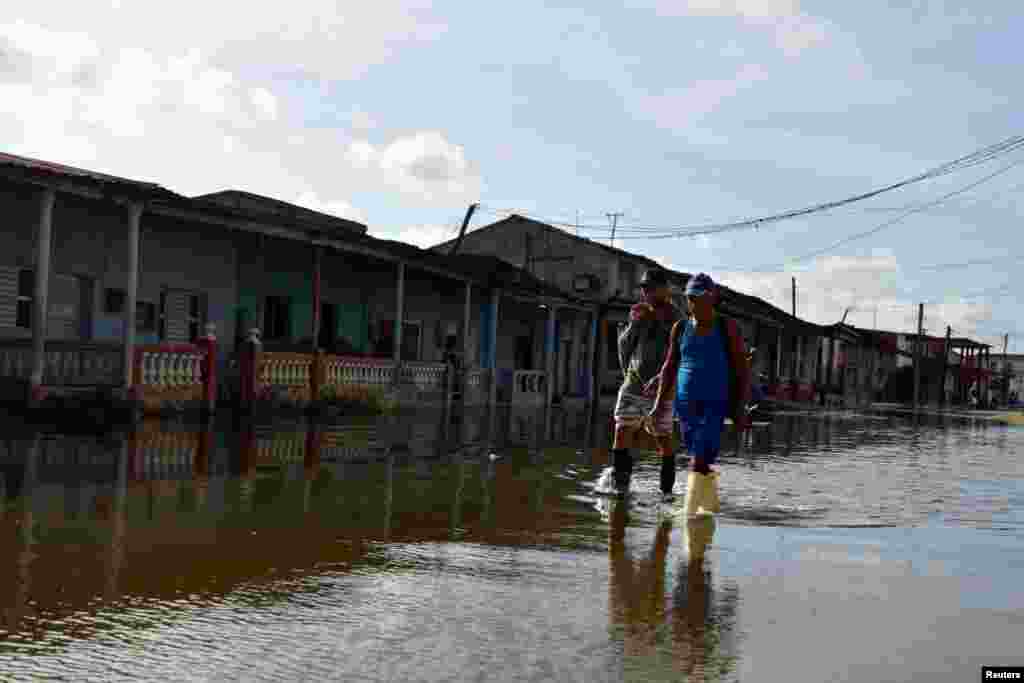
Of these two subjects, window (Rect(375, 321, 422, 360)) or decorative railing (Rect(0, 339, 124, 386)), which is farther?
window (Rect(375, 321, 422, 360))

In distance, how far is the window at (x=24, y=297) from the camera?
63.6ft

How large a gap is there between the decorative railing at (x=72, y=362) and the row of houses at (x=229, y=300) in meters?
0.02

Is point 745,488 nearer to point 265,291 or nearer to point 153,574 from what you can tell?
point 153,574

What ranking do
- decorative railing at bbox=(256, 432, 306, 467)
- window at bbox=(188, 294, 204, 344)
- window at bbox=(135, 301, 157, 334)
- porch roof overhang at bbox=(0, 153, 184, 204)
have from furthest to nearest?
window at bbox=(188, 294, 204, 344), window at bbox=(135, 301, 157, 334), porch roof overhang at bbox=(0, 153, 184, 204), decorative railing at bbox=(256, 432, 306, 467)

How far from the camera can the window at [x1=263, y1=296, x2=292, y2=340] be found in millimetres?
25484

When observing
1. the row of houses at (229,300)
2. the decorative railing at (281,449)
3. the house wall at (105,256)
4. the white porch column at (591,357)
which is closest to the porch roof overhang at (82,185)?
the row of houses at (229,300)

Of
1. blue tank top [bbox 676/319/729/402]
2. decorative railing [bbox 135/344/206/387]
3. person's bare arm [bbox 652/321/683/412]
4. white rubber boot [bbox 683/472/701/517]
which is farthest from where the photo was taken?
decorative railing [bbox 135/344/206/387]

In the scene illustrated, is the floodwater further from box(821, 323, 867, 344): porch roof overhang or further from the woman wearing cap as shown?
box(821, 323, 867, 344): porch roof overhang

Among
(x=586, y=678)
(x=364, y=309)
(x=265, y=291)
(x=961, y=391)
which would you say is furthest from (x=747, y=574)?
(x=961, y=391)

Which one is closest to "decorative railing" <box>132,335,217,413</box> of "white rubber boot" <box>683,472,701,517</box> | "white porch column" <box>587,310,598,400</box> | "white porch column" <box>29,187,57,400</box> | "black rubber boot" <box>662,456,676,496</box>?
"white porch column" <box>29,187,57,400</box>

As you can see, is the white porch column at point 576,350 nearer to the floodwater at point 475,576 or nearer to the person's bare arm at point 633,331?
the floodwater at point 475,576

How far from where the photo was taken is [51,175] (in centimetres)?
1502

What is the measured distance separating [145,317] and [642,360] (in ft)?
50.5

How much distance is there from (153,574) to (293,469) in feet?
15.4
